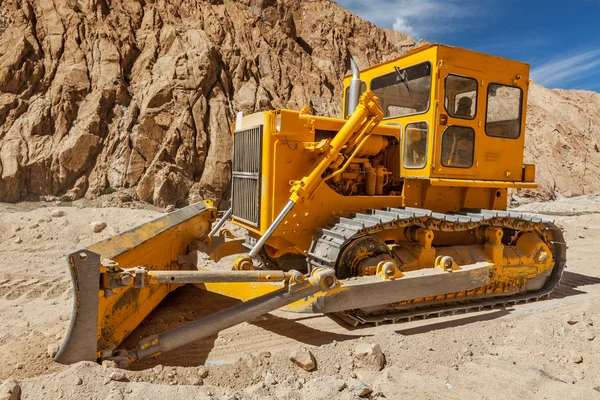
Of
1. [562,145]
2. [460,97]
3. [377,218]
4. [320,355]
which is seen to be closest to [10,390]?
[320,355]

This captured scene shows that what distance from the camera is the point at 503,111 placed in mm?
5598

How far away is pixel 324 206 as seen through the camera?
4836 mm

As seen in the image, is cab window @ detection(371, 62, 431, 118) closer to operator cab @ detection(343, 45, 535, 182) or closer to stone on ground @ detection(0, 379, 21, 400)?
operator cab @ detection(343, 45, 535, 182)

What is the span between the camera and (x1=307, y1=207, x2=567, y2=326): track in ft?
14.4

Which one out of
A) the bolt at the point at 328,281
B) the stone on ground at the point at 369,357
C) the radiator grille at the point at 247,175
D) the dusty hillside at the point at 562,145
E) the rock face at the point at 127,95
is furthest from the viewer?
the dusty hillside at the point at 562,145

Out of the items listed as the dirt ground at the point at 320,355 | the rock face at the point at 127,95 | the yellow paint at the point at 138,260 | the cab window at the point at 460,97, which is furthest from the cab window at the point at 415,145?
the rock face at the point at 127,95

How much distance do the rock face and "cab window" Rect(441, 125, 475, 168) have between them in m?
13.2

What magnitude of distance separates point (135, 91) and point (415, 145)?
15.6 metres

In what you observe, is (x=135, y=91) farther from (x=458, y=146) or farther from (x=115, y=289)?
(x=115, y=289)

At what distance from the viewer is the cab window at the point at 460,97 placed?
5.08m

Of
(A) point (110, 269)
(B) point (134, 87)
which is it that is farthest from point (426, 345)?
(B) point (134, 87)

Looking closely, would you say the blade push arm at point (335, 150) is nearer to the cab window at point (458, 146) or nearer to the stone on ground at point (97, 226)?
the cab window at point (458, 146)

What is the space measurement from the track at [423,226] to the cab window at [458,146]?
2.04 feet

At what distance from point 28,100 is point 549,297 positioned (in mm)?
18346
